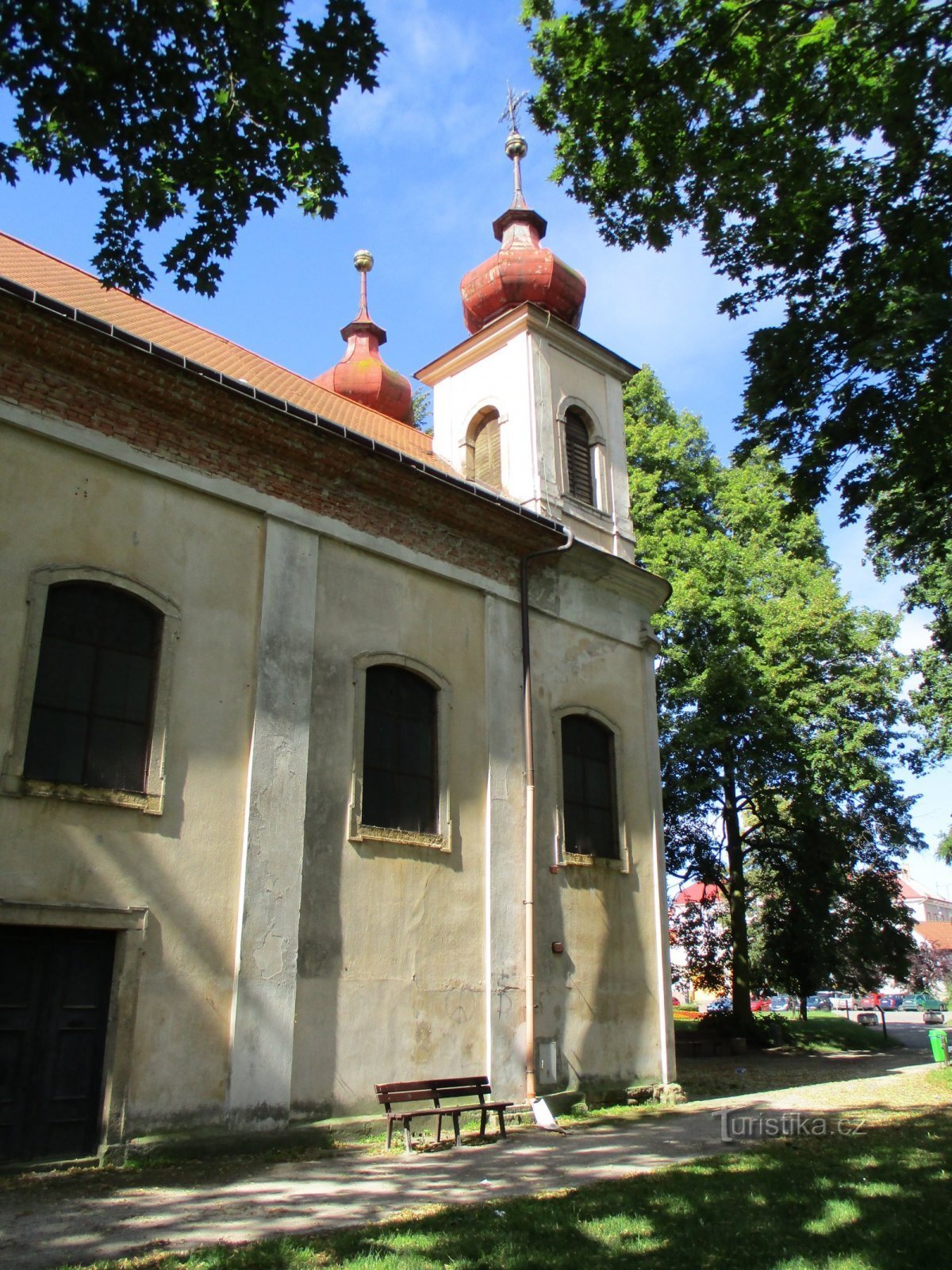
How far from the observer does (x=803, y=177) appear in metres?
7.89

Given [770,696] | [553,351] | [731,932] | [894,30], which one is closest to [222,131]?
[894,30]

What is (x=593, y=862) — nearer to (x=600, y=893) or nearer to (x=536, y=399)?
(x=600, y=893)

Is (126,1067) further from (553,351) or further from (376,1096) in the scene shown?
(553,351)

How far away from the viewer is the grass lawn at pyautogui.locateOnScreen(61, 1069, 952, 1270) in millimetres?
5426

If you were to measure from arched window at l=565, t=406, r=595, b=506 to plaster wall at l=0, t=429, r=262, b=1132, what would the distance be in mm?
7022

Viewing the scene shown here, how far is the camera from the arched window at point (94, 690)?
8.77 metres

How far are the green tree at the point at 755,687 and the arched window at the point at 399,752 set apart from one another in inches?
410

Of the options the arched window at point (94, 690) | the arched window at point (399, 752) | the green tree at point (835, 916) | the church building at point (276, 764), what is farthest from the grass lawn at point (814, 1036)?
the arched window at point (94, 690)

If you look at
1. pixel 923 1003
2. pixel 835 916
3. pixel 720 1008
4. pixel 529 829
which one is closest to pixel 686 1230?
pixel 529 829

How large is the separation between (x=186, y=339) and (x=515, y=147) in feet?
29.2

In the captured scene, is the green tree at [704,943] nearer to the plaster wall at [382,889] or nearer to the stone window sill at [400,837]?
the plaster wall at [382,889]

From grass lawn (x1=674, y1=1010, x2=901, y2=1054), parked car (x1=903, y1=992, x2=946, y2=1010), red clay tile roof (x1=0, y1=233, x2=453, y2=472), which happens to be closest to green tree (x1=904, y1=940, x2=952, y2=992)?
parked car (x1=903, y1=992, x2=946, y2=1010)

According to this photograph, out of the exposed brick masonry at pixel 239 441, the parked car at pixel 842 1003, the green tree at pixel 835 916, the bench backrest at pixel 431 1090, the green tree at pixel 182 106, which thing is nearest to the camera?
the green tree at pixel 182 106

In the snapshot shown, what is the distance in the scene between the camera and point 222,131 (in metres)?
5.81
